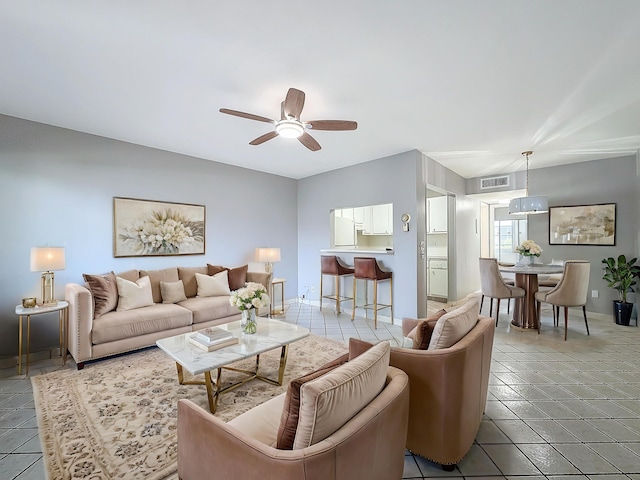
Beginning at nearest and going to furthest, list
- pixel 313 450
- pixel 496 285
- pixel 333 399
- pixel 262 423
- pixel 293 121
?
pixel 313 450
pixel 333 399
pixel 262 423
pixel 293 121
pixel 496 285

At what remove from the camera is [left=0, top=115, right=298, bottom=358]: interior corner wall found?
119 inches

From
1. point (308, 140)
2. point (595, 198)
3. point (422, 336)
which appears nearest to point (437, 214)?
point (595, 198)

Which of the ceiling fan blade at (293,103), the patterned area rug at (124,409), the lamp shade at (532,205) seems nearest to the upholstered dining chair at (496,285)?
the lamp shade at (532,205)

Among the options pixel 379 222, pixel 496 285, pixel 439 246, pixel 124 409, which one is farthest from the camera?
pixel 379 222

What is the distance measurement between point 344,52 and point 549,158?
14.1 ft

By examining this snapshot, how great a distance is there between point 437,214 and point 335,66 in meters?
4.49

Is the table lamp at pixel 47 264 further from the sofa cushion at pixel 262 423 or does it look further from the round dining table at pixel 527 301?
the round dining table at pixel 527 301

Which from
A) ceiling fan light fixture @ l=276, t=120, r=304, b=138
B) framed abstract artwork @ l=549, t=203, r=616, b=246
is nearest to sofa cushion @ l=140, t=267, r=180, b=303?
ceiling fan light fixture @ l=276, t=120, r=304, b=138

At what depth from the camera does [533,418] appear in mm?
2053

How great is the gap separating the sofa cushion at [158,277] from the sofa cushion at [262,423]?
117 inches

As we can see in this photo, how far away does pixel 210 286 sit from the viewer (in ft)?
13.6

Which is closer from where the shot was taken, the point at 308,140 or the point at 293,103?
the point at 293,103

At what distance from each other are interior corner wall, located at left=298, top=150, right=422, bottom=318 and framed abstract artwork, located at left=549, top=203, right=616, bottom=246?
2.85 metres

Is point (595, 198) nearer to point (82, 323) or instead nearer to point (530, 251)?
point (530, 251)
